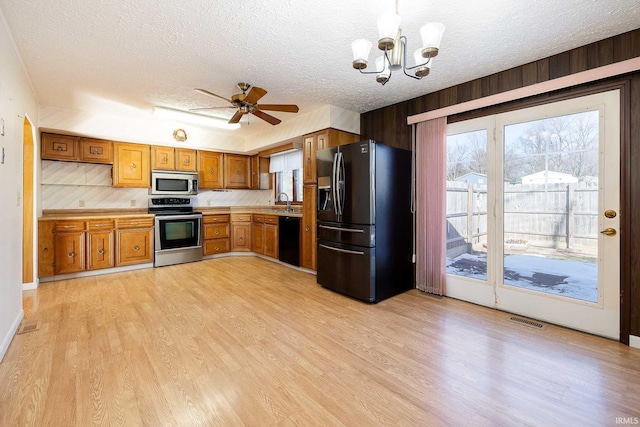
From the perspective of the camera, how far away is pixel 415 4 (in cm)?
196

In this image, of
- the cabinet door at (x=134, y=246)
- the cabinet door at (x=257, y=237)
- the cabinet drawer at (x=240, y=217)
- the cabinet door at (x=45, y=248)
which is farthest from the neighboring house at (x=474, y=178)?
the cabinet door at (x=45, y=248)

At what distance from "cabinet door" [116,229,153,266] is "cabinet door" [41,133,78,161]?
1371 millimetres

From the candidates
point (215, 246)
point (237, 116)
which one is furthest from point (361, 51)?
point (215, 246)

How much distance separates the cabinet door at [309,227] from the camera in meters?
4.38

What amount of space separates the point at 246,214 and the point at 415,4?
15.6 ft

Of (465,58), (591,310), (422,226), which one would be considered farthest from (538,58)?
(591,310)

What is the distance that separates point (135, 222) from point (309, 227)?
292 cm

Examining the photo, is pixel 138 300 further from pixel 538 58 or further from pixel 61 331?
pixel 538 58

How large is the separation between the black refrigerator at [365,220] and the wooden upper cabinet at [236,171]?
2.87 metres

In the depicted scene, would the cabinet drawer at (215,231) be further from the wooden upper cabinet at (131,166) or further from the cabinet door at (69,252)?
the cabinet door at (69,252)

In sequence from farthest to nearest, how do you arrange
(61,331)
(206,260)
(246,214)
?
(246,214)
(206,260)
(61,331)

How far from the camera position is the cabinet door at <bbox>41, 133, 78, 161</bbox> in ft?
13.6

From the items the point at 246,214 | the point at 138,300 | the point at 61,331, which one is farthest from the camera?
the point at 246,214

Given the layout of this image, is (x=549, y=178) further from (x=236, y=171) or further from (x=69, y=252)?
(x=69, y=252)
